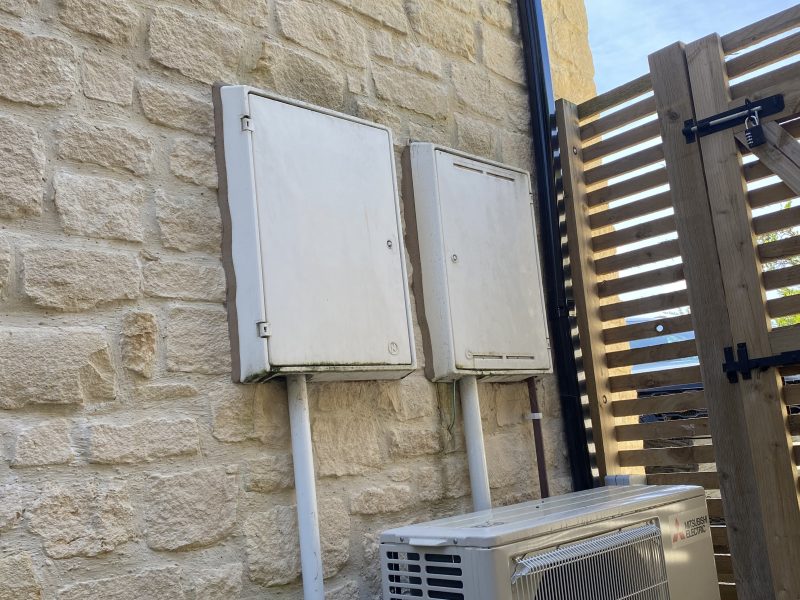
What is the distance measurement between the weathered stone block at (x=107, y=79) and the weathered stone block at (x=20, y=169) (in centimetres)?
21

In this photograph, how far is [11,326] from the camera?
189cm

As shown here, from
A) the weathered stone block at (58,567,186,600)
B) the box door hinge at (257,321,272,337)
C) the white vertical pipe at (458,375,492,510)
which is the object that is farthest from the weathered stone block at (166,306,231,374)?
the white vertical pipe at (458,375,492,510)

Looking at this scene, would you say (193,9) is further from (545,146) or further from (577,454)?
(577,454)

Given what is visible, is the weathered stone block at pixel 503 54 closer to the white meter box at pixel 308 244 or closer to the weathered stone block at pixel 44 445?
the white meter box at pixel 308 244

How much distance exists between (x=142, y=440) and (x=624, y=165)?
7.53ft

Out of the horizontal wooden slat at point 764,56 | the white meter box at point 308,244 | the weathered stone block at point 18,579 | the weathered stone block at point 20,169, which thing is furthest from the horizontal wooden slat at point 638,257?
the weathered stone block at point 18,579

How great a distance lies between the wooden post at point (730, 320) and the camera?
2.84m

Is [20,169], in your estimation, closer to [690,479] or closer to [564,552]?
[564,552]

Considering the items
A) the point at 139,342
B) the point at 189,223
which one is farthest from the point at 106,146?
the point at 139,342

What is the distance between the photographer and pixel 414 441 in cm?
272

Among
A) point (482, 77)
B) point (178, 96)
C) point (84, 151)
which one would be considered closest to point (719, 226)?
point (482, 77)

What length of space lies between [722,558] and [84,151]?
2.60m

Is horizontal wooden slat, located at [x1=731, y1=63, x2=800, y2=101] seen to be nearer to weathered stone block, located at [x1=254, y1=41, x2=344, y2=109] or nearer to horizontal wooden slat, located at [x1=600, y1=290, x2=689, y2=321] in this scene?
horizontal wooden slat, located at [x1=600, y1=290, x2=689, y2=321]

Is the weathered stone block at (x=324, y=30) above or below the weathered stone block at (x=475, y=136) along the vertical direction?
above
